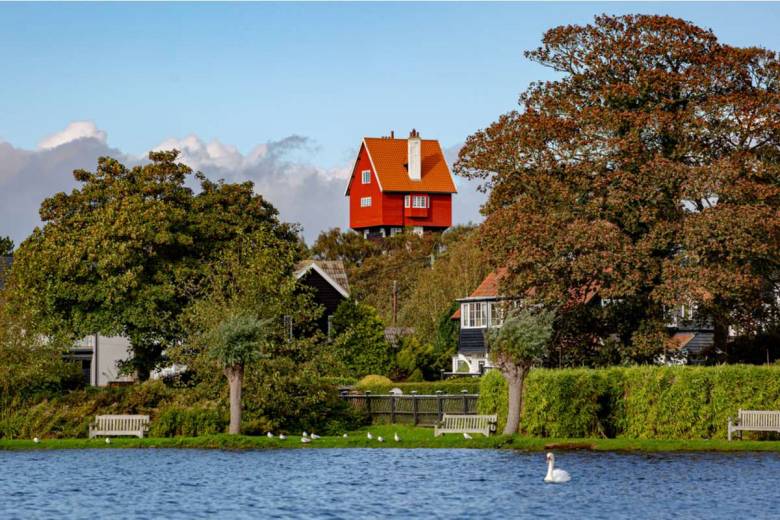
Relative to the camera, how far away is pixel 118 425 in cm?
5050

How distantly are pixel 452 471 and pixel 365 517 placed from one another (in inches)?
357

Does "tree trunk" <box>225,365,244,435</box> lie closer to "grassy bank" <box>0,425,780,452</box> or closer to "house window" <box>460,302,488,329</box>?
"grassy bank" <box>0,425,780,452</box>

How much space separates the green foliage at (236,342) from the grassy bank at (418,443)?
2.94m

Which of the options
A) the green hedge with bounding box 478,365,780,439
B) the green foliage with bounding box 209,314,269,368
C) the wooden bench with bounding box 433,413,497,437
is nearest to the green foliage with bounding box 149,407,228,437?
the green foliage with bounding box 209,314,269,368

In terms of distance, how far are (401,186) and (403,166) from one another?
3.04 m

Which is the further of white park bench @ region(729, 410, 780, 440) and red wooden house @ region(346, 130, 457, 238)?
red wooden house @ region(346, 130, 457, 238)

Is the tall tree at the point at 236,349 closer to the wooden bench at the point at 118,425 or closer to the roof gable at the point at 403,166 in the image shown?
the wooden bench at the point at 118,425

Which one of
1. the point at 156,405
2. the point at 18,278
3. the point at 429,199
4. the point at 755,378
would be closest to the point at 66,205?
the point at 18,278

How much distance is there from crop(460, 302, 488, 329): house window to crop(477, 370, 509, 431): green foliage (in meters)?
34.6

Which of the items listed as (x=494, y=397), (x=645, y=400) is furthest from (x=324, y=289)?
(x=645, y=400)

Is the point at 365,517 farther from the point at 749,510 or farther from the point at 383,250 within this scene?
the point at 383,250

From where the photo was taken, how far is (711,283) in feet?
166

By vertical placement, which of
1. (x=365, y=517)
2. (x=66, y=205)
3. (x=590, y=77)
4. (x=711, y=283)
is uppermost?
(x=590, y=77)

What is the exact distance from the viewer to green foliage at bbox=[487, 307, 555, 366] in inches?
1816
